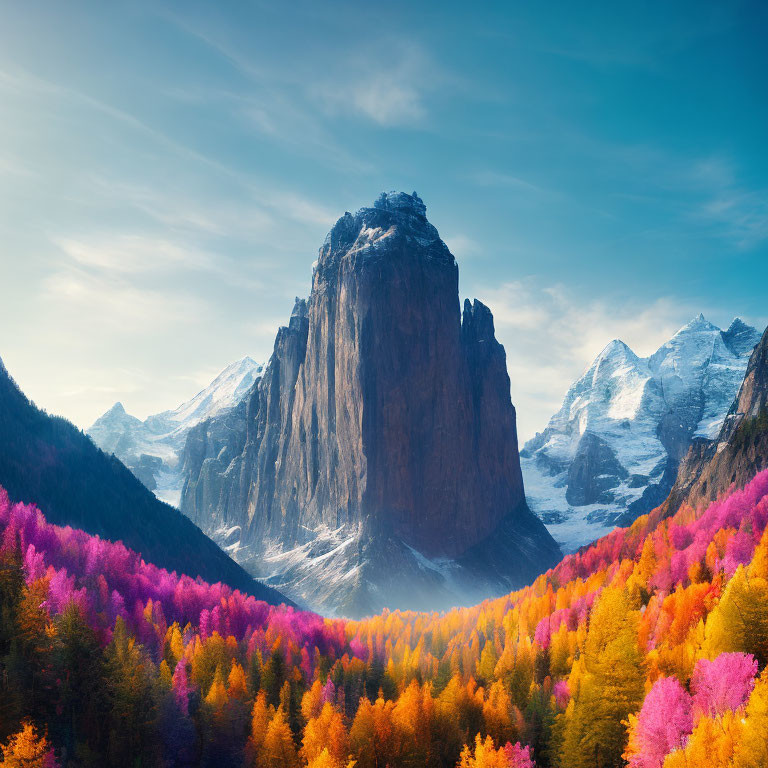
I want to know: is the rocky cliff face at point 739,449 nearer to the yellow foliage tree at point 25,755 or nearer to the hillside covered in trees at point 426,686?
the hillside covered in trees at point 426,686

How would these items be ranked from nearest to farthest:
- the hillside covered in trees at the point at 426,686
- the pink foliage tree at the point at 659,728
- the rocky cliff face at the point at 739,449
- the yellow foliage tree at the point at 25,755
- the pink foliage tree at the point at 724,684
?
1. the pink foliage tree at the point at 659,728
2. the yellow foliage tree at the point at 25,755
3. the pink foliage tree at the point at 724,684
4. the hillside covered in trees at the point at 426,686
5. the rocky cliff face at the point at 739,449

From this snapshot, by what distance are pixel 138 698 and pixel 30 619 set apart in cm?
1128

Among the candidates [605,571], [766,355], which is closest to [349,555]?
[605,571]

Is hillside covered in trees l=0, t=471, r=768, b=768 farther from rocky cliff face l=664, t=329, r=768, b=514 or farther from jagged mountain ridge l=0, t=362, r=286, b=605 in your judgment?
jagged mountain ridge l=0, t=362, r=286, b=605

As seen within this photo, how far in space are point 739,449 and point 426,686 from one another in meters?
53.2

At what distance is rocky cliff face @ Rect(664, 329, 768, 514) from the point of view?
3339 inches

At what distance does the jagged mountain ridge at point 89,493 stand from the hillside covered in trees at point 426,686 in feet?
175

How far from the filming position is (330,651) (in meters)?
86.1

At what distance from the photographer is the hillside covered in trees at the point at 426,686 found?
4231cm

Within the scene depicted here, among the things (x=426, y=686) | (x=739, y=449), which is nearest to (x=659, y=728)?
(x=426, y=686)

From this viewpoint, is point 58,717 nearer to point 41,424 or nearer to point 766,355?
point 766,355

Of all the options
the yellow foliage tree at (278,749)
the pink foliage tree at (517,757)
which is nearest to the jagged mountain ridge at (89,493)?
the yellow foliage tree at (278,749)

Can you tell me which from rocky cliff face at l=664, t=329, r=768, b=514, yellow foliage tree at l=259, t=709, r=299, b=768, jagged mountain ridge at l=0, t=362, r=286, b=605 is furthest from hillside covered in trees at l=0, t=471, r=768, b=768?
jagged mountain ridge at l=0, t=362, r=286, b=605

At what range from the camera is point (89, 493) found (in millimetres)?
141625
